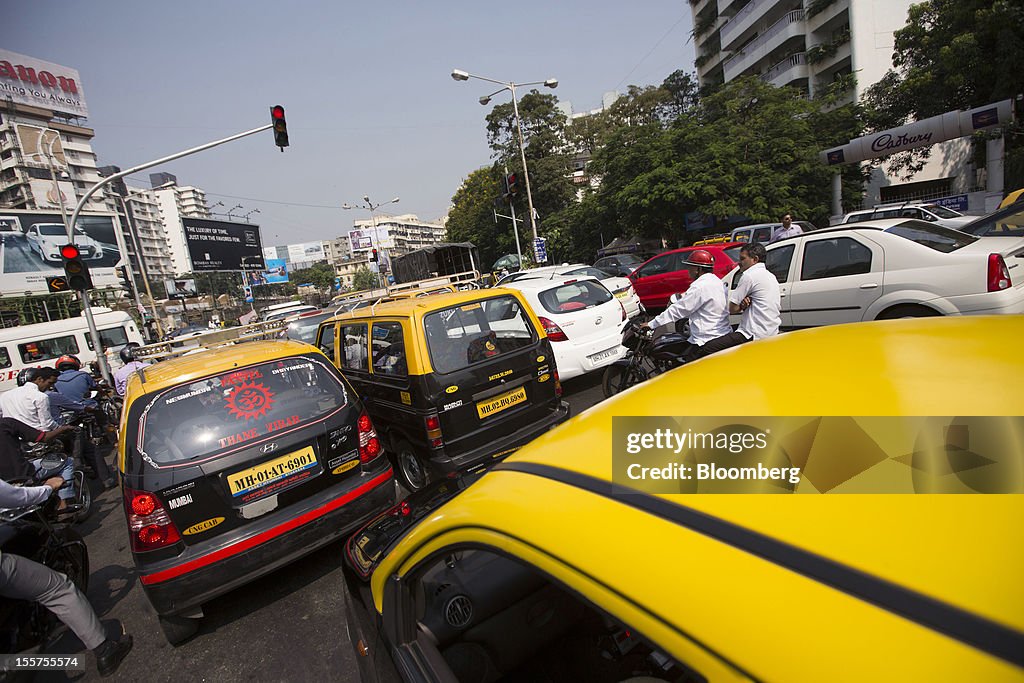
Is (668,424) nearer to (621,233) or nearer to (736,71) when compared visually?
(621,233)

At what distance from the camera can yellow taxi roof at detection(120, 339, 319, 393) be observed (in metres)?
3.46

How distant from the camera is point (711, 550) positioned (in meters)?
0.84

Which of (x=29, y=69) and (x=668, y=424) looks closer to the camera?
(x=668, y=424)

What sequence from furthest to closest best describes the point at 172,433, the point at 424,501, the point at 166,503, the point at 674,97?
the point at 674,97 → the point at 172,433 → the point at 166,503 → the point at 424,501

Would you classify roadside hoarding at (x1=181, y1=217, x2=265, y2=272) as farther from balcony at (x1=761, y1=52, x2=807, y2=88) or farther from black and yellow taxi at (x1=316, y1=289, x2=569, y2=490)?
balcony at (x1=761, y1=52, x2=807, y2=88)

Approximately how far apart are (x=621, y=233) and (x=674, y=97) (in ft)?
69.1

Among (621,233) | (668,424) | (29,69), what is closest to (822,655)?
(668,424)

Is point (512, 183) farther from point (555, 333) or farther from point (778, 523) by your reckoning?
point (778, 523)

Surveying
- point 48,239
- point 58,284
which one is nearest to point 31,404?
point 58,284

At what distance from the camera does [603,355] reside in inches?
268

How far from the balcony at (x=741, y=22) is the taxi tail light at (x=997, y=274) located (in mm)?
38413

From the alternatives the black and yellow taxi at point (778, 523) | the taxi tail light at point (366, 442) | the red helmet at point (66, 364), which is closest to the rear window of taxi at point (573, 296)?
the taxi tail light at point (366, 442)

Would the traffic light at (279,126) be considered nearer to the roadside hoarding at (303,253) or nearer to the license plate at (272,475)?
the license plate at (272,475)

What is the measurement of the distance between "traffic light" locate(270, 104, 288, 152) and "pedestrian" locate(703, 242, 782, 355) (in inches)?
468
